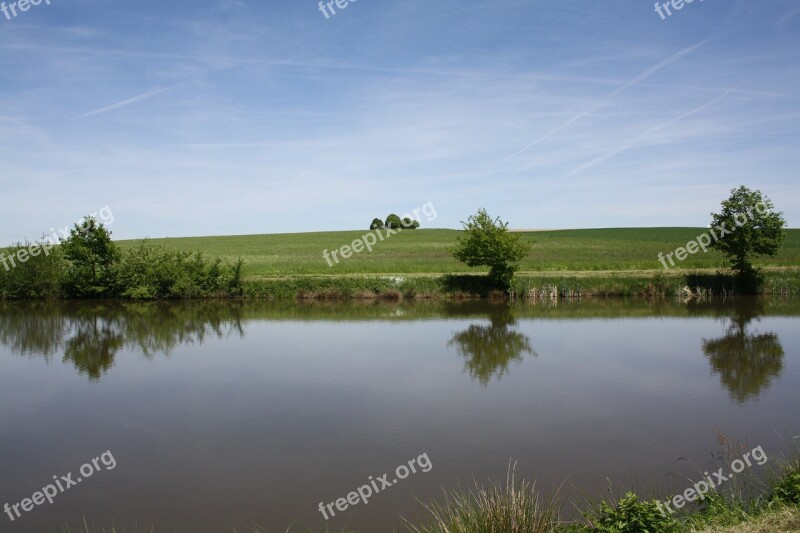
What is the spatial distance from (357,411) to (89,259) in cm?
2883

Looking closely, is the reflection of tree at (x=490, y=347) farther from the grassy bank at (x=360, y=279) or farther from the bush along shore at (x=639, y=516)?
the grassy bank at (x=360, y=279)

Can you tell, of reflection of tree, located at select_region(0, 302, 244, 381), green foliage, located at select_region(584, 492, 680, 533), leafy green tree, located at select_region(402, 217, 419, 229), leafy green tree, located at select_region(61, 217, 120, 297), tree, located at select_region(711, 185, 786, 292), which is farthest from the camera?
leafy green tree, located at select_region(402, 217, 419, 229)

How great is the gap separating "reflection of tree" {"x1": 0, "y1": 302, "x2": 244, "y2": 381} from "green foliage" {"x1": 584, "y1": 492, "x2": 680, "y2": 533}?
13.7 metres

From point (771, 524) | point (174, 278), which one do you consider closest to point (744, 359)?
point (771, 524)

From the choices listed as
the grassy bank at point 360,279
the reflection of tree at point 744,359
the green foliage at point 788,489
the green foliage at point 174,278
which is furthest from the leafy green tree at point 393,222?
the green foliage at point 788,489

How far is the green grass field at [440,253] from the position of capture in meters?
39.1

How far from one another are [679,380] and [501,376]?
158 inches

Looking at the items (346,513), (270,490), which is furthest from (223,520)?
(346,513)

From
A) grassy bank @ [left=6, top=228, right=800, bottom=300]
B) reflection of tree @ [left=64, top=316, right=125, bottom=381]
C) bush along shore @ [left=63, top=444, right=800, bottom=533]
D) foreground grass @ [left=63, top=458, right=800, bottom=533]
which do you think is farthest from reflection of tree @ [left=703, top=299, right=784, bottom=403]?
reflection of tree @ [left=64, top=316, right=125, bottom=381]

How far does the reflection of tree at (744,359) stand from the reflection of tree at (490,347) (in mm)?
4962

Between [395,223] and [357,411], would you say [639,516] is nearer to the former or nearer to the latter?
[357,411]

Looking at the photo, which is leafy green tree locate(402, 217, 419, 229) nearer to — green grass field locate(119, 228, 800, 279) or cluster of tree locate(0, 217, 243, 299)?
green grass field locate(119, 228, 800, 279)

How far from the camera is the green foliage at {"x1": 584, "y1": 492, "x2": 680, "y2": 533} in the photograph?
18.5 feet

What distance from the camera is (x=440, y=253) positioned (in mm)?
51438
